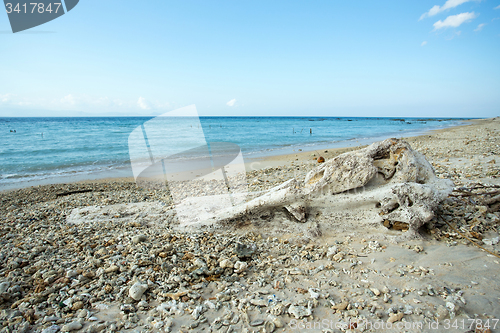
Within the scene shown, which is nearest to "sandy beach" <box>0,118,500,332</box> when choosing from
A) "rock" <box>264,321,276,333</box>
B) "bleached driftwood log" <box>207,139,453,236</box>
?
"rock" <box>264,321,276,333</box>

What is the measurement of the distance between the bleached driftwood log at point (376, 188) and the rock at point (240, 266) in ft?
3.74

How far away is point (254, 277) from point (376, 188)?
2.44m

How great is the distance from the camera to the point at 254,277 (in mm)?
2955

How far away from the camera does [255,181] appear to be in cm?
785

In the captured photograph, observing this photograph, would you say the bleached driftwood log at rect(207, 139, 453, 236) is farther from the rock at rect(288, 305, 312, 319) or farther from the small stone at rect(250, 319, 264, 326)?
the small stone at rect(250, 319, 264, 326)

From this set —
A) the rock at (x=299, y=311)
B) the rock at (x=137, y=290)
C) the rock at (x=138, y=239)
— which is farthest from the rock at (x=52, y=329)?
the rock at (x=299, y=311)

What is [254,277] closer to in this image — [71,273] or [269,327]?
[269,327]

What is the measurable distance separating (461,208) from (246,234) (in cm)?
360

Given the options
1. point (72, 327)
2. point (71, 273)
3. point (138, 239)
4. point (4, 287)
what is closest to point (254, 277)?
point (72, 327)

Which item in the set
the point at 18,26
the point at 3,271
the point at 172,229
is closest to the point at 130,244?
the point at 172,229

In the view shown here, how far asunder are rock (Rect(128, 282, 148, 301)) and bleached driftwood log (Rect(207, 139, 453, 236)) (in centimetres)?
173

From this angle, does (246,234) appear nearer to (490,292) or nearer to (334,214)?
(334,214)

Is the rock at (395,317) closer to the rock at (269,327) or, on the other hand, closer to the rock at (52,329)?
the rock at (269,327)

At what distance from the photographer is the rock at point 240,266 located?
3051 millimetres
